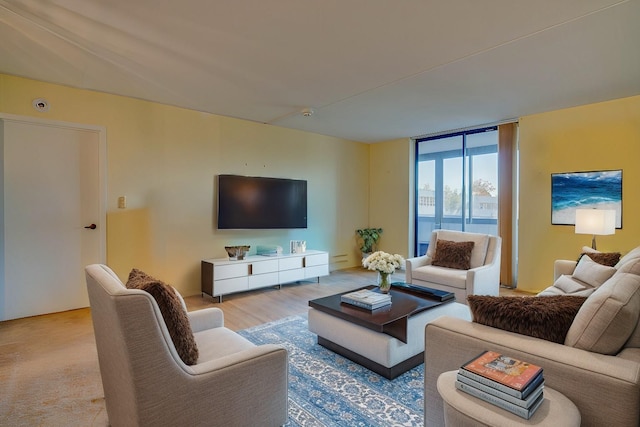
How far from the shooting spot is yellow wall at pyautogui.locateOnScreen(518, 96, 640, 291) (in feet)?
12.9

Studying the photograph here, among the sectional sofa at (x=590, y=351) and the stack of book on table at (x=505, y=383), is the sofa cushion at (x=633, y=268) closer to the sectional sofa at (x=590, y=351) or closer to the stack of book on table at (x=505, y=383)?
the sectional sofa at (x=590, y=351)

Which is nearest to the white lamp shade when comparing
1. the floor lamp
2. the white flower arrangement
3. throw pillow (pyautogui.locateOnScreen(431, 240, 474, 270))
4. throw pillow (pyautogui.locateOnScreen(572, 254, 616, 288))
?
the floor lamp

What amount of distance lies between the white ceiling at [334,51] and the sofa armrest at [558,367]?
208 cm

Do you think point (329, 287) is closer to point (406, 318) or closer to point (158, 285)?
point (406, 318)

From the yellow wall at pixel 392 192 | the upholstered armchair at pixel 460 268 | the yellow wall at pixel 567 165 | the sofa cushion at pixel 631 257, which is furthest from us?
the yellow wall at pixel 392 192

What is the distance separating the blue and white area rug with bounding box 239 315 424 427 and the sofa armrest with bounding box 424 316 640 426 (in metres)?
0.40

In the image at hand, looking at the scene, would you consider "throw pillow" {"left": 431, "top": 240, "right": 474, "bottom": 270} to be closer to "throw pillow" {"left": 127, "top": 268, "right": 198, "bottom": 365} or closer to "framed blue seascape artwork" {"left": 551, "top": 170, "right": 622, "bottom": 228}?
"framed blue seascape artwork" {"left": 551, "top": 170, "right": 622, "bottom": 228}

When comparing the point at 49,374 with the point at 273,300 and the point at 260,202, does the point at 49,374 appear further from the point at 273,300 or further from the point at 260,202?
the point at 260,202

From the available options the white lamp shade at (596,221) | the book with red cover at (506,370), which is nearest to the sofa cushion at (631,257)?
the book with red cover at (506,370)

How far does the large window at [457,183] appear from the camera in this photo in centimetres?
533

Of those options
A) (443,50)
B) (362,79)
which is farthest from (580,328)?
(362,79)

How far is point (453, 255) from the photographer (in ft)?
14.0

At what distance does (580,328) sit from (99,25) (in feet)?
11.6

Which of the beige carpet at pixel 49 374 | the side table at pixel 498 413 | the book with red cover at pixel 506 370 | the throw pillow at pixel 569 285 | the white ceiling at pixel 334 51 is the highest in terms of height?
the white ceiling at pixel 334 51
